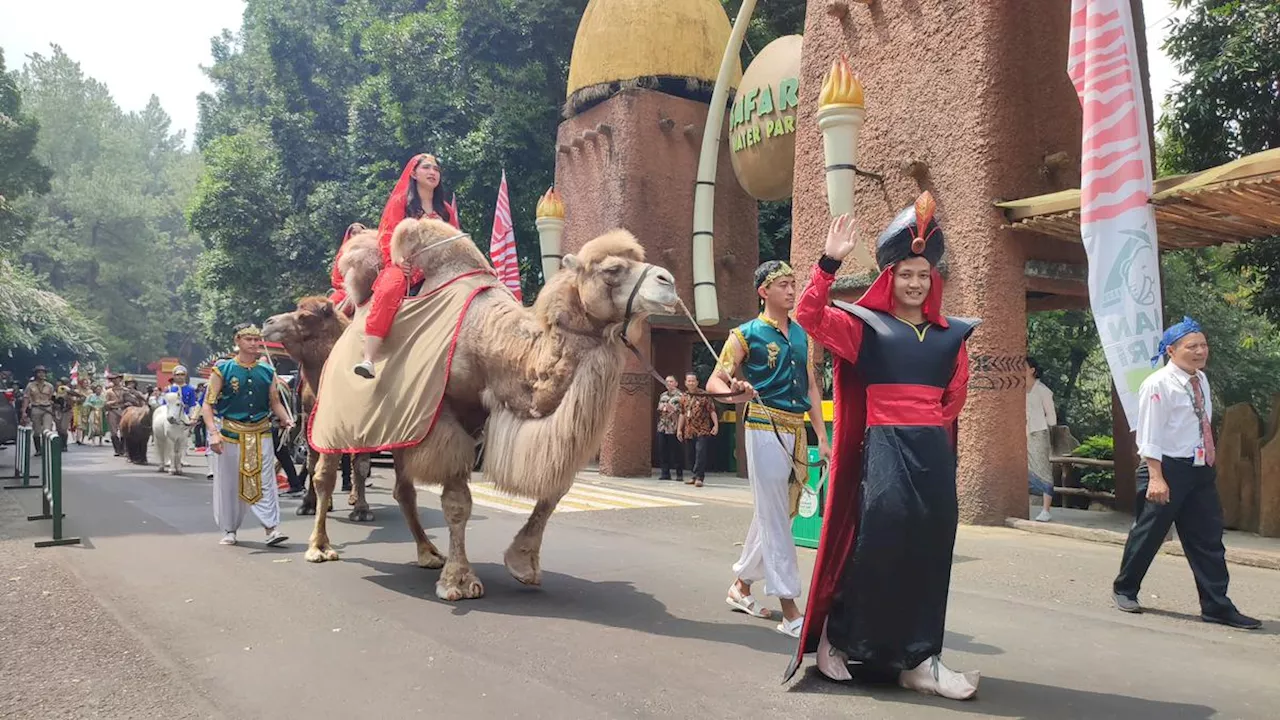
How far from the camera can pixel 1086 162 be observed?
8.44m

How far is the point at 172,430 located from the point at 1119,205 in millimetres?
16182

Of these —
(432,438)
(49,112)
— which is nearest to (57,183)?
(49,112)

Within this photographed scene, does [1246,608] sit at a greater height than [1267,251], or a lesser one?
lesser

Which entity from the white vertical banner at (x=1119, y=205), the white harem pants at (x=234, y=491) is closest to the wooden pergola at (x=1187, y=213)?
the white vertical banner at (x=1119, y=205)

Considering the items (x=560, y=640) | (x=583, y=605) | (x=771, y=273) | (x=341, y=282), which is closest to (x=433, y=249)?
(x=341, y=282)

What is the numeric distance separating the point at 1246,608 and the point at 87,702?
23.3 ft

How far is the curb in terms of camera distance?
7.57 m

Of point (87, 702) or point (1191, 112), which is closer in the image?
point (87, 702)

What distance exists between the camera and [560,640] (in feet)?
16.5

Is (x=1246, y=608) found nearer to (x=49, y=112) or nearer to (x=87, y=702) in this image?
(x=87, y=702)

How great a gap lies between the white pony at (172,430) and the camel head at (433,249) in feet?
39.7

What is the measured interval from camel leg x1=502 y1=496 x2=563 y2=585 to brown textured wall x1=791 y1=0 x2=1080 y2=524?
5493mm

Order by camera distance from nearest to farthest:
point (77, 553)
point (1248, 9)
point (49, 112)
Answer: point (77, 553) → point (1248, 9) → point (49, 112)

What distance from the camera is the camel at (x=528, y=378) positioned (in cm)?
562
